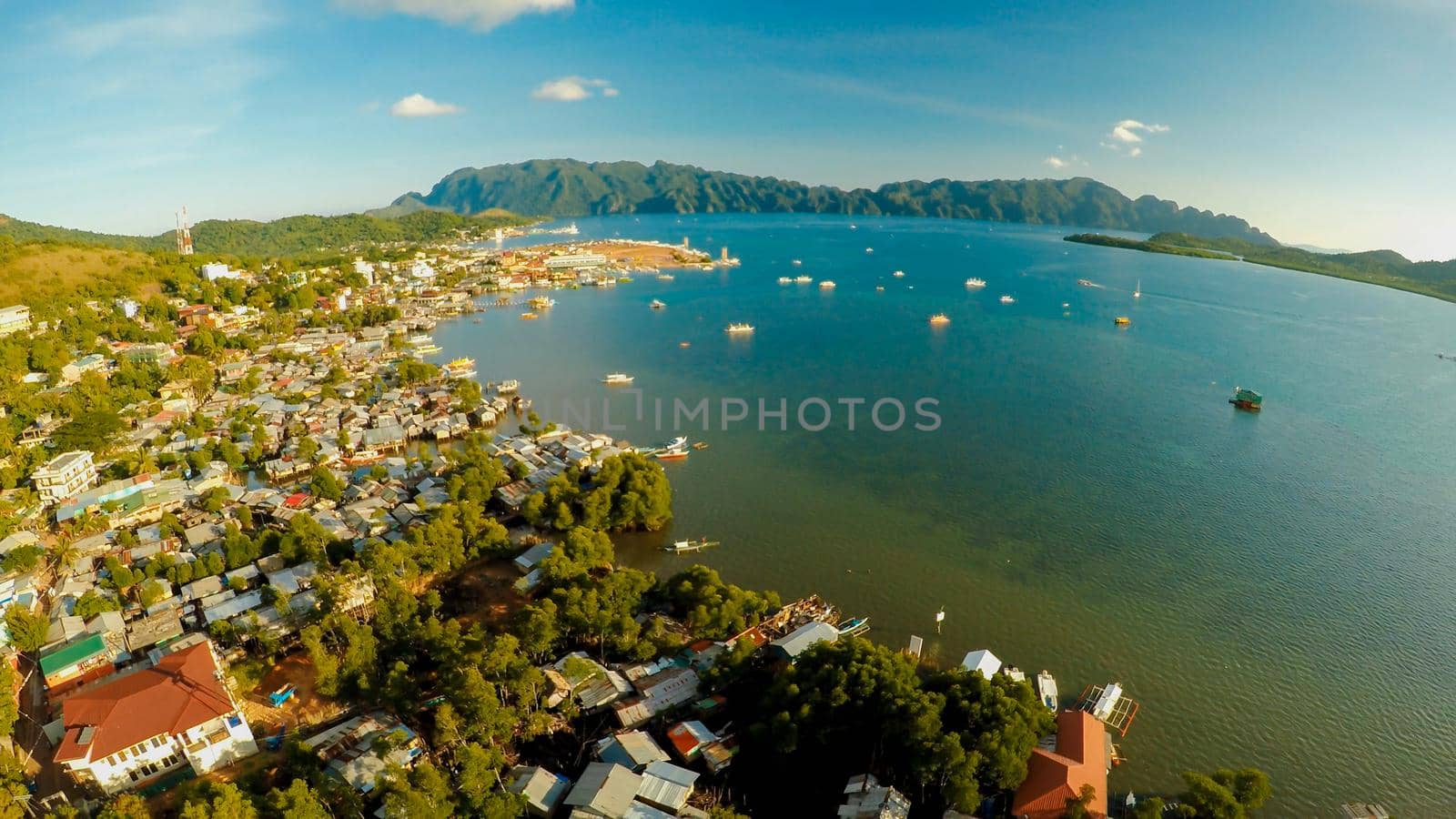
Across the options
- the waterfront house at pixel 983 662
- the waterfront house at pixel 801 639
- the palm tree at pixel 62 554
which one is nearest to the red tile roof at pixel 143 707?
the palm tree at pixel 62 554

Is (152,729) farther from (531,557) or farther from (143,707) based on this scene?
(531,557)

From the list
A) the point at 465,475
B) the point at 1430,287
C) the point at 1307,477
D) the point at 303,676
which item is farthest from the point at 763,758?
the point at 1430,287

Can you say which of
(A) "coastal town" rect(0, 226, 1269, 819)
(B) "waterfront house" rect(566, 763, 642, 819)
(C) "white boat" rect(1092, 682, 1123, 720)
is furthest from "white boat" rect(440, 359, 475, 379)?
(C) "white boat" rect(1092, 682, 1123, 720)

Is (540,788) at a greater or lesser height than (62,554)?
lesser

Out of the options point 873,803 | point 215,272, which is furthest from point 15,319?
point 873,803

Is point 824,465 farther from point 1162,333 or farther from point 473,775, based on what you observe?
point 1162,333
